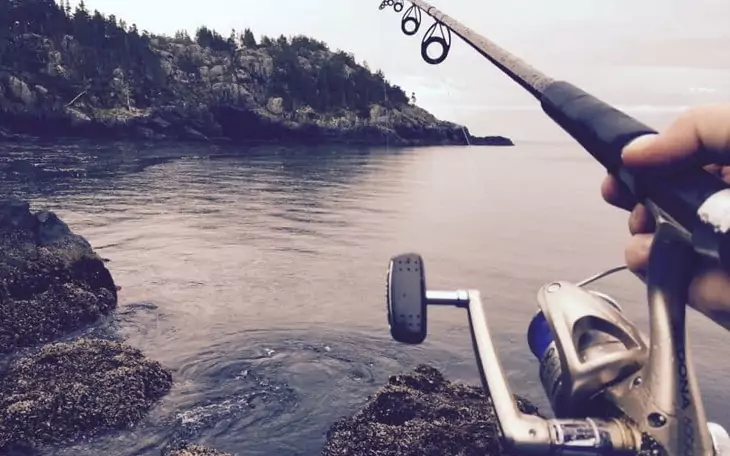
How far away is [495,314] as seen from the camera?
13680mm

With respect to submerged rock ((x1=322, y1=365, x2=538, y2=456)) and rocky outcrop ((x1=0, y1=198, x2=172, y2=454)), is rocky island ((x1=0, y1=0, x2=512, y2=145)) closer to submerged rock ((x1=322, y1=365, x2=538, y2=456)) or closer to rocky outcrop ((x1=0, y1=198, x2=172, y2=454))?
rocky outcrop ((x1=0, y1=198, x2=172, y2=454))

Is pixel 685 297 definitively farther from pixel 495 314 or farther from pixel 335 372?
pixel 495 314

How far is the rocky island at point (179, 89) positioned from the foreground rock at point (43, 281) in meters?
55.6

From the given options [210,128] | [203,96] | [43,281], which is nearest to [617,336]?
[43,281]

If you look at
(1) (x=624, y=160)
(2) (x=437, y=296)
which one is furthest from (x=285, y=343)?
(1) (x=624, y=160)

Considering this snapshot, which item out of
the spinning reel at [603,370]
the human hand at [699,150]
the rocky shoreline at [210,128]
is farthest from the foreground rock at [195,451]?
the rocky shoreline at [210,128]

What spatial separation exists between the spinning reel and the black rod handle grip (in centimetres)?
14

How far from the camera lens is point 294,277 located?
52.1 feet

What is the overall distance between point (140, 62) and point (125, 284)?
3643 inches

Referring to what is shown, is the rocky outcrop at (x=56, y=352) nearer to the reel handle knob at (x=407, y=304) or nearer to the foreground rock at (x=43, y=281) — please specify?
the foreground rock at (x=43, y=281)

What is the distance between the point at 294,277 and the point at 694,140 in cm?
1448

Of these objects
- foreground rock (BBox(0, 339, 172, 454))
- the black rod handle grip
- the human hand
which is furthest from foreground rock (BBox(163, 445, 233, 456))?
the human hand

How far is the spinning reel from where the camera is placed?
185 cm

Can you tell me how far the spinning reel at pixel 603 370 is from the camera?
72.8 inches
